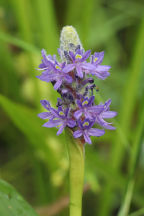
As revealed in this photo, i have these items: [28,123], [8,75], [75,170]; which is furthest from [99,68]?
[8,75]

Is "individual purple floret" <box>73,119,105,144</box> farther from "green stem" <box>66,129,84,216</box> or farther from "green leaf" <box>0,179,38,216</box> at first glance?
"green leaf" <box>0,179,38,216</box>

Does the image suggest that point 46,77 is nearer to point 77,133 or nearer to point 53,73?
point 53,73

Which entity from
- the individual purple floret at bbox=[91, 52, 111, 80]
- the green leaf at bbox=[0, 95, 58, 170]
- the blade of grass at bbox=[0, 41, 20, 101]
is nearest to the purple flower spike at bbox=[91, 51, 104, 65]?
the individual purple floret at bbox=[91, 52, 111, 80]

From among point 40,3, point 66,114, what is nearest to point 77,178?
point 66,114

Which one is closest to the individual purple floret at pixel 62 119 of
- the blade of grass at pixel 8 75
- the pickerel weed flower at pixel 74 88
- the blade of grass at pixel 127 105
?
the pickerel weed flower at pixel 74 88

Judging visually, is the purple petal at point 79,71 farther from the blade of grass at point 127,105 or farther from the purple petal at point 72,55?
the blade of grass at point 127,105

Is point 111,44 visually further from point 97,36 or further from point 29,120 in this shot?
point 29,120

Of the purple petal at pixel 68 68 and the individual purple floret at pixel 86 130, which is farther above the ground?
the purple petal at pixel 68 68
